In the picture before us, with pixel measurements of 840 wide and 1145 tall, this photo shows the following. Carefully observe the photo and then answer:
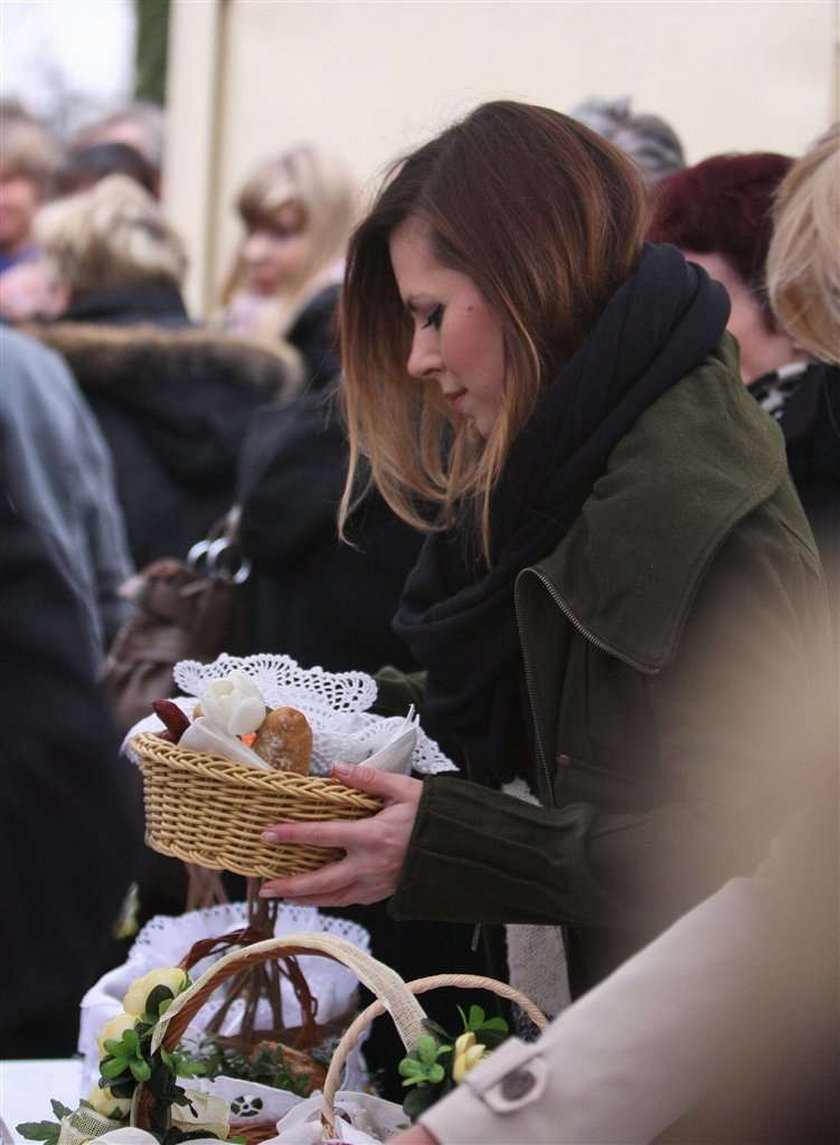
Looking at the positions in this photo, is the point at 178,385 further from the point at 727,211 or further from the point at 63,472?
the point at 727,211

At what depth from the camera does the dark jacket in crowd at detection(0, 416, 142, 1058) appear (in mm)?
2494

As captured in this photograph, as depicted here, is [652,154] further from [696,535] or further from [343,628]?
[696,535]

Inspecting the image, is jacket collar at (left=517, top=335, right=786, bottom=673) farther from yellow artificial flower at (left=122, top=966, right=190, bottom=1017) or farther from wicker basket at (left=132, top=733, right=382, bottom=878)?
yellow artificial flower at (left=122, top=966, right=190, bottom=1017)

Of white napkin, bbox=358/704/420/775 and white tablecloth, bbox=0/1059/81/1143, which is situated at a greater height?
white napkin, bbox=358/704/420/775

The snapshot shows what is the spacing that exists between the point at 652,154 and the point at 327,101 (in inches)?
65.8

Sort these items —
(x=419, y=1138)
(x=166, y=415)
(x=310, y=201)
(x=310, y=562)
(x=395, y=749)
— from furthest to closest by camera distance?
(x=310, y=201), (x=166, y=415), (x=310, y=562), (x=395, y=749), (x=419, y=1138)

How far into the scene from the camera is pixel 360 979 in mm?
1556

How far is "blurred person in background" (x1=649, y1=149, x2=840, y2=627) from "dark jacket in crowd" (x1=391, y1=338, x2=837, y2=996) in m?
0.46

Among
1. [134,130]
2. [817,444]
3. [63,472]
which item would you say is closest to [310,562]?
[63,472]

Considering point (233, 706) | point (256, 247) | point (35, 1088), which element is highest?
point (233, 706)

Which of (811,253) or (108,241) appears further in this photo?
(108,241)

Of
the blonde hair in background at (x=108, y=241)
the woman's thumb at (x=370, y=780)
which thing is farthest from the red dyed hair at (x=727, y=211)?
the blonde hair in background at (x=108, y=241)

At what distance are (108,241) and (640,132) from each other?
1.30 m

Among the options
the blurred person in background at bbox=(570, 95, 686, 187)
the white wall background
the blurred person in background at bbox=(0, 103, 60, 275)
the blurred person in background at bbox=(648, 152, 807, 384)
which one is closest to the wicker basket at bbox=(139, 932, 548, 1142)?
the white wall background
